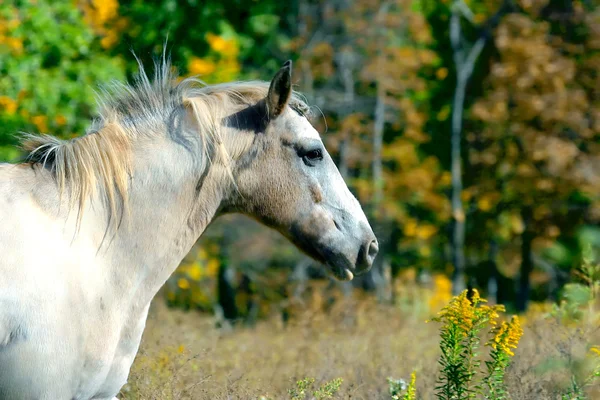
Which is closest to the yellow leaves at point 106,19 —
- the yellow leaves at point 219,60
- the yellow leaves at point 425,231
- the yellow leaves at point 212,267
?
the yellow leaves at point 219,60

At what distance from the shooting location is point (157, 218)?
173 inches

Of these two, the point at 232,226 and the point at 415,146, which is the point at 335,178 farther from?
the point at 415,146

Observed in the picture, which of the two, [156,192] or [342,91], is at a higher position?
[156,192]

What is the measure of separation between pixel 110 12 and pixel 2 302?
10.3 m

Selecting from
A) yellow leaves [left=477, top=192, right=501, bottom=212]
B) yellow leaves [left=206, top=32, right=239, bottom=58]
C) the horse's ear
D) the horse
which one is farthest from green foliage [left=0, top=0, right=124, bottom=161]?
yellow leaves [left=477, top=192, right=501, bottom=212]

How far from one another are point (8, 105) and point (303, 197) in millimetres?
7726

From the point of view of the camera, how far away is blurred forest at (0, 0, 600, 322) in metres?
11.5

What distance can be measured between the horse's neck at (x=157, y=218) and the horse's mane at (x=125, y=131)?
0.07 metres

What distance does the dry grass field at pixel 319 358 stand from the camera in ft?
18.1

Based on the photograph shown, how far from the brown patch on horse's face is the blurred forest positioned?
6.56 meters

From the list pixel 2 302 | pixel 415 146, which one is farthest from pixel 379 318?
pixel 415 146

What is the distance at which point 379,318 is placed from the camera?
9.98 m

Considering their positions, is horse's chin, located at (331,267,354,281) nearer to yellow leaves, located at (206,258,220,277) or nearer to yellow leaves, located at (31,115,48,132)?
yellow leaves, located at (31,115,48,132)

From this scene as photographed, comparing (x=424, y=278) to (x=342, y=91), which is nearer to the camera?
(x=424, y=278)
